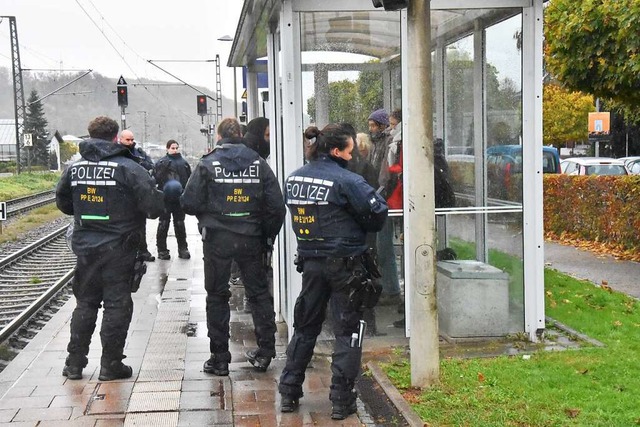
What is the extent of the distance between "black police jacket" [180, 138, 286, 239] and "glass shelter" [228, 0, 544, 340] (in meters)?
0.81

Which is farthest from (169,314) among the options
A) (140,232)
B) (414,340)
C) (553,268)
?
(553,268)

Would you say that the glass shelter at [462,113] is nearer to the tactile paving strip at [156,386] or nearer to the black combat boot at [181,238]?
the tactile paving strip at [156,386]

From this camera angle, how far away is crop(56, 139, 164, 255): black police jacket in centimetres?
693

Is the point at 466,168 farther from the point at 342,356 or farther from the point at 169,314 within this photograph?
the point at 169,314

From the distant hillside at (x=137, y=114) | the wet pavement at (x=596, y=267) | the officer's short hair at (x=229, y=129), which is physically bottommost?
the wet pavement at (x=596, y=267)

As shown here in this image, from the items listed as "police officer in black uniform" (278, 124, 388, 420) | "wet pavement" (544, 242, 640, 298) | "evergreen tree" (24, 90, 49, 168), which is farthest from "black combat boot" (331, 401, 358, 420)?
"evergreen tree" (24, 90, 49, 168)

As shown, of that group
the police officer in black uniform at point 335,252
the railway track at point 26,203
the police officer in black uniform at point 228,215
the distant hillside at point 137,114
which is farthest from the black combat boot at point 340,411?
the distant hillside at point 137,114

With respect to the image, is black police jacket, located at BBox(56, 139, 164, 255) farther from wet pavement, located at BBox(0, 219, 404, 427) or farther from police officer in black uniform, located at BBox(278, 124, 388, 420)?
police officer in black uniform, located at BBox(278, 124, 388, 420)

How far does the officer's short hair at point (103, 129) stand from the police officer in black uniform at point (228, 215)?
0.78 m

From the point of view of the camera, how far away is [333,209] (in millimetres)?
5930

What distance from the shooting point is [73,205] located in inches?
279

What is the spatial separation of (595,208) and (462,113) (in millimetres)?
8263

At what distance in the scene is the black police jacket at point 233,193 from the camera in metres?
6.91

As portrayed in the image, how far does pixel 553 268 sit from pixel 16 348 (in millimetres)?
8003
